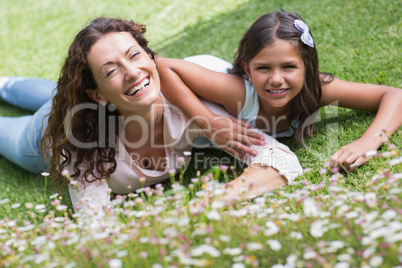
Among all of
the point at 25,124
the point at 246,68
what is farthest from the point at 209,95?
the point at 25,124

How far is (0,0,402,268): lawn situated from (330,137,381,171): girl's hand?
7cm

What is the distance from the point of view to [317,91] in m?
3.16

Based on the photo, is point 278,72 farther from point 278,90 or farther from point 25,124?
point 25,124

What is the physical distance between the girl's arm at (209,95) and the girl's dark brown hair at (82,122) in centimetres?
24

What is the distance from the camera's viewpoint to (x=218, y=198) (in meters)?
2.18

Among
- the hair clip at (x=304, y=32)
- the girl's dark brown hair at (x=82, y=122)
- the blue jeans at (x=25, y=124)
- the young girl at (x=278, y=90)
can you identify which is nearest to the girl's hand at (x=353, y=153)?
the young girl at (x=278, y=90)

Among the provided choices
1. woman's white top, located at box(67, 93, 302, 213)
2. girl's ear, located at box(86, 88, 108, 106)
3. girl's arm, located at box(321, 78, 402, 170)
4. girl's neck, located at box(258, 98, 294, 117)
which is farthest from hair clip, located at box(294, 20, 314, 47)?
girl's ear, located at box(86, 88, 108, 106)

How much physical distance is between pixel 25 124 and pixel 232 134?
1.99 metres

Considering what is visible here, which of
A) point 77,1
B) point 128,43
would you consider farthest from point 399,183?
point 77,1

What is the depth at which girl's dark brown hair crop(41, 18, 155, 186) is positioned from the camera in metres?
2.94

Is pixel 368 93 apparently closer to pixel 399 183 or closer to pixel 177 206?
pixel 399 183

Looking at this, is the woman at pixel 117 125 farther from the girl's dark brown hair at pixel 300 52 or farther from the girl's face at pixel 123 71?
the girl's dark brown hair at pixel 300 52

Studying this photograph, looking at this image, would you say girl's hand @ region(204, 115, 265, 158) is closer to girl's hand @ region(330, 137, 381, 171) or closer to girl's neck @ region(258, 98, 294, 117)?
girl's neck @ region(258, 98, 294, 117)

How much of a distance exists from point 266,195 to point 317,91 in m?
0.88
